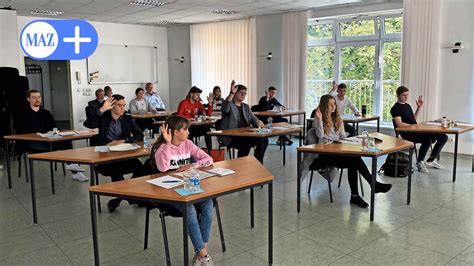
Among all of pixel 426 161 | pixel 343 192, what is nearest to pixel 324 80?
pixel 426 161

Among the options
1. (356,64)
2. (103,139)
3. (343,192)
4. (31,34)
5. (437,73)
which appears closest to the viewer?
(103,139)

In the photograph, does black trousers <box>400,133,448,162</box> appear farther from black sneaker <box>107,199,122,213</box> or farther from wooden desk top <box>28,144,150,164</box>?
black sneaker <box>107,199,122,213</box>

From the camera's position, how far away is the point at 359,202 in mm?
4496

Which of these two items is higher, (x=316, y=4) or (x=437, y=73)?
(x=316, y=4)

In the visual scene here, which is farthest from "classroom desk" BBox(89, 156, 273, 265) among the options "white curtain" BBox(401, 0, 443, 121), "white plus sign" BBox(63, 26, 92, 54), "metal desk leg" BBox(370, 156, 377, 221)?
"white curtain" BBox(401, 0, 443, 121)

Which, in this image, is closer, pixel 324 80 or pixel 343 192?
pixel 343 192

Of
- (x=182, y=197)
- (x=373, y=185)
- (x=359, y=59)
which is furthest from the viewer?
(x=359, y=59)

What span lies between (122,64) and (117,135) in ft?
24.6

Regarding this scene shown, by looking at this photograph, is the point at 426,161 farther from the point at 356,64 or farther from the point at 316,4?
the point at 316,4

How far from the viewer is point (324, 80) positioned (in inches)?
383

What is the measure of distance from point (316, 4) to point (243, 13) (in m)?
2.01

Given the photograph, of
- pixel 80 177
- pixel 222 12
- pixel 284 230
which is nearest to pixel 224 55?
pixel 222 12

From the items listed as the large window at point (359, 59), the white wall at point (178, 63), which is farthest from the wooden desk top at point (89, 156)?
the white wall at point (178, 63)

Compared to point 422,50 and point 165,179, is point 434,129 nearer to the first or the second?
point 422,50
